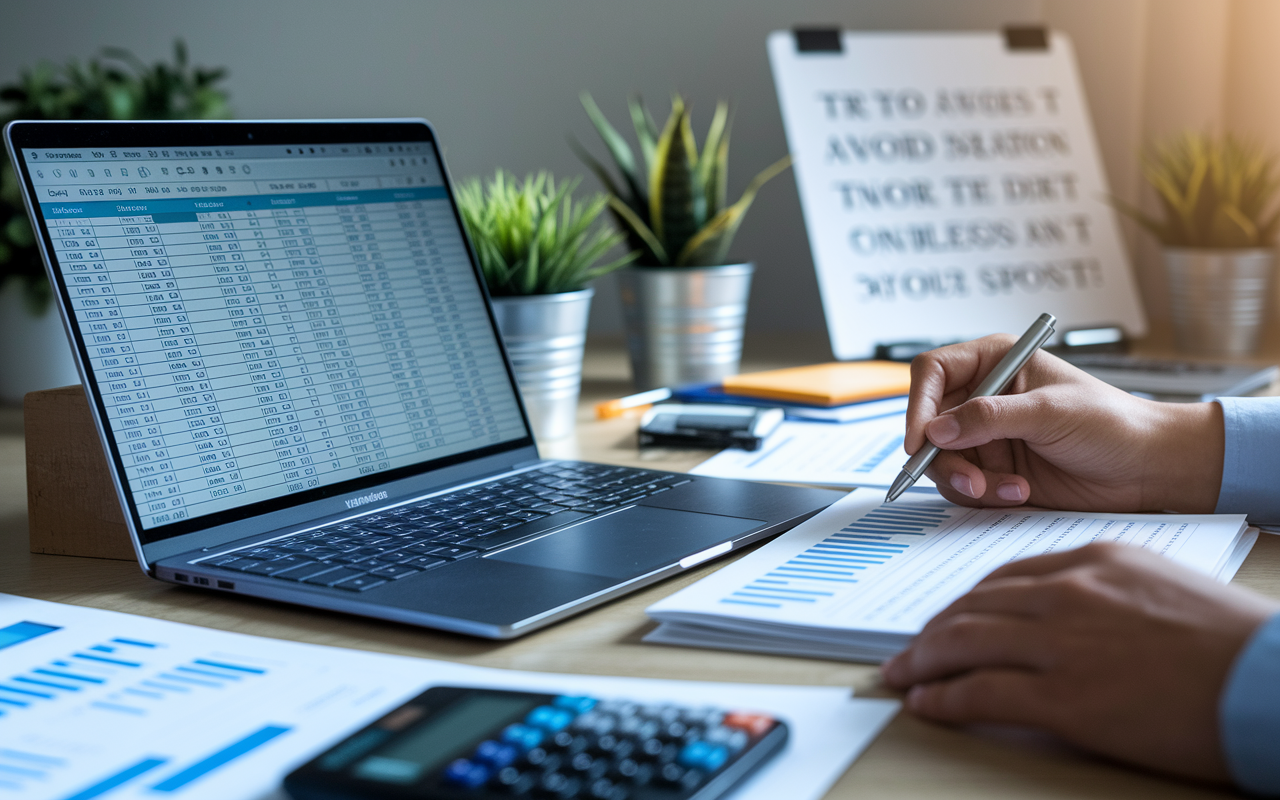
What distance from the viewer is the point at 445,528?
66 cm

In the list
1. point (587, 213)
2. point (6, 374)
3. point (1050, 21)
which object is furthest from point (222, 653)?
point (1050, 21)

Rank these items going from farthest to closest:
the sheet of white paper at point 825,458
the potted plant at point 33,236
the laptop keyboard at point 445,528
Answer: the potted plant at point 33,236 < the sheet of white paper at point 825,458 < the laptop keyboard at point 445,528

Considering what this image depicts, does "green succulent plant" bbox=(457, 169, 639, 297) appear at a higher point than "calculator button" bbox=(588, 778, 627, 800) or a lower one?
higher

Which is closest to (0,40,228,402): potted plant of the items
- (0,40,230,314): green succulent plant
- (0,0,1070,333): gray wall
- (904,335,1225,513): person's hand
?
(0,40,230,314): green succulent plant

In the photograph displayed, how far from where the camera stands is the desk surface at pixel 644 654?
38 cm

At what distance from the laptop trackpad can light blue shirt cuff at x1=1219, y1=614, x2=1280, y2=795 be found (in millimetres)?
283

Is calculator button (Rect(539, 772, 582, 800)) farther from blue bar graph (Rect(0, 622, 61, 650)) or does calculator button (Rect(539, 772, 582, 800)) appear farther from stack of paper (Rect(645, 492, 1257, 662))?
blue bar graph (Rect(0, 622, 61, 650))

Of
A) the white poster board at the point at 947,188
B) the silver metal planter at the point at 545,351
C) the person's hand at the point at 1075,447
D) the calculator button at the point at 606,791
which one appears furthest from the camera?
the white poster board at the point at 947,188

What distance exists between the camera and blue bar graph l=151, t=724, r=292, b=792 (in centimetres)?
38

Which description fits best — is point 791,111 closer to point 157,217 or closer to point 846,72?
point 846,72

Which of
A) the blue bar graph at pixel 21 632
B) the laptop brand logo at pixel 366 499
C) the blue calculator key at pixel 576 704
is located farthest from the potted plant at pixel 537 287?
the blue calculator key at pixel 576 704

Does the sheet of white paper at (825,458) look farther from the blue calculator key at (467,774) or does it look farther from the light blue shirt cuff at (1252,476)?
the blue calculator key at (467,774)

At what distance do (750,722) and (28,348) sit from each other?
100cm

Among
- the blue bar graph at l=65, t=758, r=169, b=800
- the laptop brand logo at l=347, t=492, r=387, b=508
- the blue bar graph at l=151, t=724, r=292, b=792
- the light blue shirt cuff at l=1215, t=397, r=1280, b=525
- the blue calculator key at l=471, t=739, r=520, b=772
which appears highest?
the laptop brand logo at l=347, t=492, r=387, b=508
